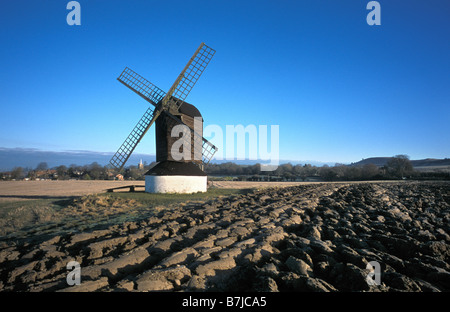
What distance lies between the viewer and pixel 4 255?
5.16 m

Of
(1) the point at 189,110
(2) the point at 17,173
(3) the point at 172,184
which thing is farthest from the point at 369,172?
(2) the point at 17,173

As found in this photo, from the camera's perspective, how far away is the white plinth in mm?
19406

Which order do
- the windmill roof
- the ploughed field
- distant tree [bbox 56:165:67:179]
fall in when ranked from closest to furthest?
the ploughed field < the windmill roof < distant tree [bbox 56:165:67:179]

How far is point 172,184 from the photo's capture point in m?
19.5

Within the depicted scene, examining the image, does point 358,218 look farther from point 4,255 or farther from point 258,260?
point 4,255

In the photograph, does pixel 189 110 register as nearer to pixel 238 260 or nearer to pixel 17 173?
pixel 238 260

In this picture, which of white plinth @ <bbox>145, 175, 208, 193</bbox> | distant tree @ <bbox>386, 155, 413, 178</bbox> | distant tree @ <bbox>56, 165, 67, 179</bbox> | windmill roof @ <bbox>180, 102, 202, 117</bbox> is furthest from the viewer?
distant tree @ <bbox>56, 165, 67, 179</bbox>

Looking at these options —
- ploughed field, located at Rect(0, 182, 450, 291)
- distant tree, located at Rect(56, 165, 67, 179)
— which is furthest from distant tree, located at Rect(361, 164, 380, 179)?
distant tree, located at Rect(56, 165, 67, 179)

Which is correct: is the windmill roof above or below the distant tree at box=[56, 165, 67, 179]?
above

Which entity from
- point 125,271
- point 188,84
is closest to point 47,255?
point 125,271

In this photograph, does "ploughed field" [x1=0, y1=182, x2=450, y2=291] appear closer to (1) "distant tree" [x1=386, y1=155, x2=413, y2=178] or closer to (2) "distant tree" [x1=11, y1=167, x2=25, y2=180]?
(1) "distant tree" [x1=386, y1=155, x2=413, y2=178]
